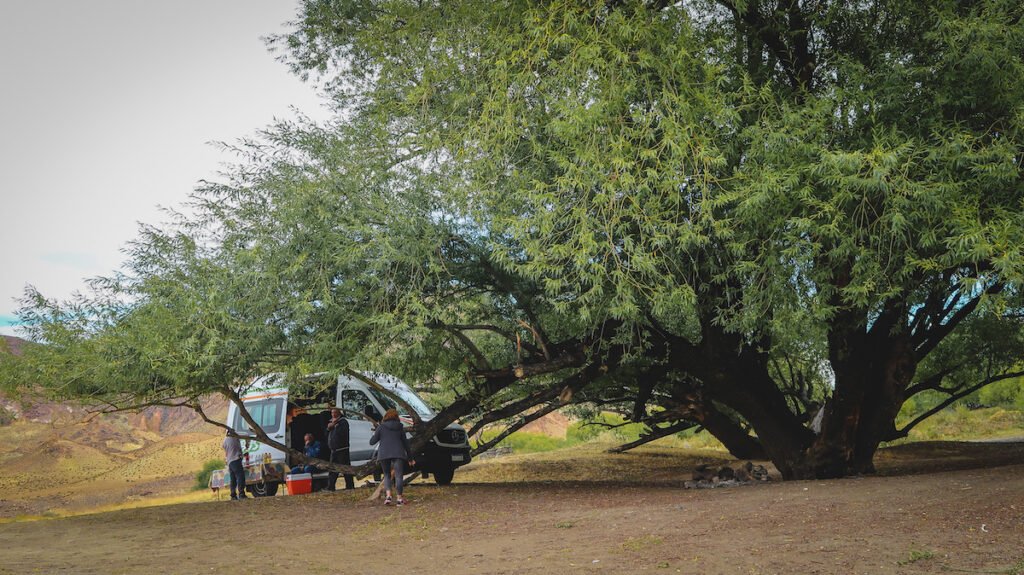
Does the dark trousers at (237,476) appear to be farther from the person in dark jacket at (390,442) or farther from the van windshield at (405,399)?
the person in dark jacket at (390,442)

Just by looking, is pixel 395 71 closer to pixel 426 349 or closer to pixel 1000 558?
pixel 426 349

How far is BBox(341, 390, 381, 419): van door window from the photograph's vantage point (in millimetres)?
16578

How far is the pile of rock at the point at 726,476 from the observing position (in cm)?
1441

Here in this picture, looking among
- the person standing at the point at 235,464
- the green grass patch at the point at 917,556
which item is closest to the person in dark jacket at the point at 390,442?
the person standing at the point at 235,464

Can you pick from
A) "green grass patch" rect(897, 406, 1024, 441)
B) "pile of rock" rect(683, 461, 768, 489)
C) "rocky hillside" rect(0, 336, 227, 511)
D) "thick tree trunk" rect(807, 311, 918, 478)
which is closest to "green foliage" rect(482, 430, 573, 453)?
"rocky hillside" rect(0, 336, 227, 511)

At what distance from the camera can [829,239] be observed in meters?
9.75

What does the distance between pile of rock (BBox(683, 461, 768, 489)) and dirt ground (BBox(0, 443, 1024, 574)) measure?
111 centimetres

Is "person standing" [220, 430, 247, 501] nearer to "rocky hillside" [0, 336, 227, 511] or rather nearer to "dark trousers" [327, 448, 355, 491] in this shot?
"dark trousers" [327, 448, 355, 491]

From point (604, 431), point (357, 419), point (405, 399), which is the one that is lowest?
point (604, 431)

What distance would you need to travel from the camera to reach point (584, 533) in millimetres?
8688

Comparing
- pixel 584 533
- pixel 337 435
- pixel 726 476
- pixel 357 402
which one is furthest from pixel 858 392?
pixel 357 402

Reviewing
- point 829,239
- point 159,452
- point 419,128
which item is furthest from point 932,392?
point 159,452

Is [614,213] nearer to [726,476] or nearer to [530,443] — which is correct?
[726,476]

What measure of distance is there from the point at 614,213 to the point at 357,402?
8988mm
